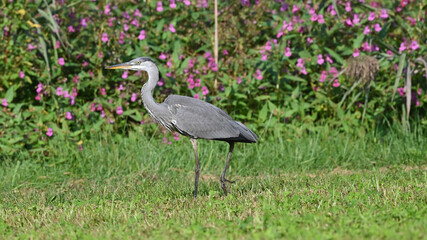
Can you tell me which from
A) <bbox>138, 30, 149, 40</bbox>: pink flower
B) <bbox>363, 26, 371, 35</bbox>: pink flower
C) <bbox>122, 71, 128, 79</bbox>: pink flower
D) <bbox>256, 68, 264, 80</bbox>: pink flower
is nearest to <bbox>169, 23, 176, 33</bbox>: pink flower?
<bbox>138, 30, 149, 40</bbox>: pink flower

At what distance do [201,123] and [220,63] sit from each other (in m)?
2.72

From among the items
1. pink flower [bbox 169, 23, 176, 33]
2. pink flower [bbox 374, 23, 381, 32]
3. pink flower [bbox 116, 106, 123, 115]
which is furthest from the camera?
pink flower [bbox 169, 23, 176, 33]

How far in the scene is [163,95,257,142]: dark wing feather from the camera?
6469 millimetres

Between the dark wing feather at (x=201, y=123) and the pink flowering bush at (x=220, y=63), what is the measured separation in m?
2.23

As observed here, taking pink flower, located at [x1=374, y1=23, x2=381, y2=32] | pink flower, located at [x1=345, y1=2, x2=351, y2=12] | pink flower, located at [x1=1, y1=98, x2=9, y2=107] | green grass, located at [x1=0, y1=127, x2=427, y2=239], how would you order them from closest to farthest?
1. green grass, located at [x1=0, y1=127, x2=427, y2=239]
2. pink flower, located at [x1=1, y1=98, x2=9, y2=107]
3. pink flower, located at [x1=374, y1=23, x2=381, y2=32]
4. pink flower, located at [x1=345, y1=2, x2=351, y2=12]

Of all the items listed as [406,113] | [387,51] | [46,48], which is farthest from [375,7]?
[46,48]

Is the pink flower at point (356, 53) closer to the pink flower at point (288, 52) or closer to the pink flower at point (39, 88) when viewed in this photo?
the pink flower at point (288, 52)

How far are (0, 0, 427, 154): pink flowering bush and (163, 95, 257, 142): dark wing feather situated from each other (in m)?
2.23

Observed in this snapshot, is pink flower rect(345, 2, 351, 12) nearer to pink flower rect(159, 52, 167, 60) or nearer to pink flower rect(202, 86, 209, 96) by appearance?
pink flower rect(202, 86, 209, 96)

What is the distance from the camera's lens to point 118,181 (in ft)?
25.3

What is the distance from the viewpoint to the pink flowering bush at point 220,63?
28.6 feet

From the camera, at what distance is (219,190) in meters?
7.02

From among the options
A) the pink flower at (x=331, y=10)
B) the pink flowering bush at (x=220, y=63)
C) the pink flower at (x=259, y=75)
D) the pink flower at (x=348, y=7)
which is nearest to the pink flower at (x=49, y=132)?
the pink flowering bush at (x=220, y=63)

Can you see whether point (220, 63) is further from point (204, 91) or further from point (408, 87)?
point (408, 87)
